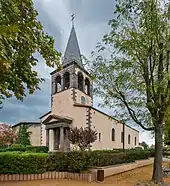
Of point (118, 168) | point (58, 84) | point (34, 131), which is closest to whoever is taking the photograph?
point (118, 168)

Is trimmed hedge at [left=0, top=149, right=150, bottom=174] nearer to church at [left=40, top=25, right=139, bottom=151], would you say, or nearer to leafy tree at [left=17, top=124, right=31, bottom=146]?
church at [left=40, top=25, right=139, bottom=151]

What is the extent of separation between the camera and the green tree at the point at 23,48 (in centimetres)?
503

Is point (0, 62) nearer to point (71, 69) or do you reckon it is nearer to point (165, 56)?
point (165, 56)

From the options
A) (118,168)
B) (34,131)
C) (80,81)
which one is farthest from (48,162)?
(34,131)

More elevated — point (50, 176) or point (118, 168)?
point (50, 176)

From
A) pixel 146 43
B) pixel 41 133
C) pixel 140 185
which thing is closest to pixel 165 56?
pixel 146 43

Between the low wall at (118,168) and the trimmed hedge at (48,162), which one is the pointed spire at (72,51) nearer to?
the low wall at (118,168)

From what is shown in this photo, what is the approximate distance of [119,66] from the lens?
36.9 feet

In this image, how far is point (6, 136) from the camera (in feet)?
106

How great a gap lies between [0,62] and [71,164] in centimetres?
911

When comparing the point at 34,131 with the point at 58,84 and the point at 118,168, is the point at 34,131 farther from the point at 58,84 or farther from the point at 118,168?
the point at 118,168

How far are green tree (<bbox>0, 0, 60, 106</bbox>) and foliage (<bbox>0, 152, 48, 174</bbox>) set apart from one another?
3633 mm

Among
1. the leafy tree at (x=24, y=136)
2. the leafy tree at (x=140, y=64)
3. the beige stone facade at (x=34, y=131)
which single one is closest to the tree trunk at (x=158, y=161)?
the leafy tree at (x=140, y=64)

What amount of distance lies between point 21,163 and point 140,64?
6.18m
